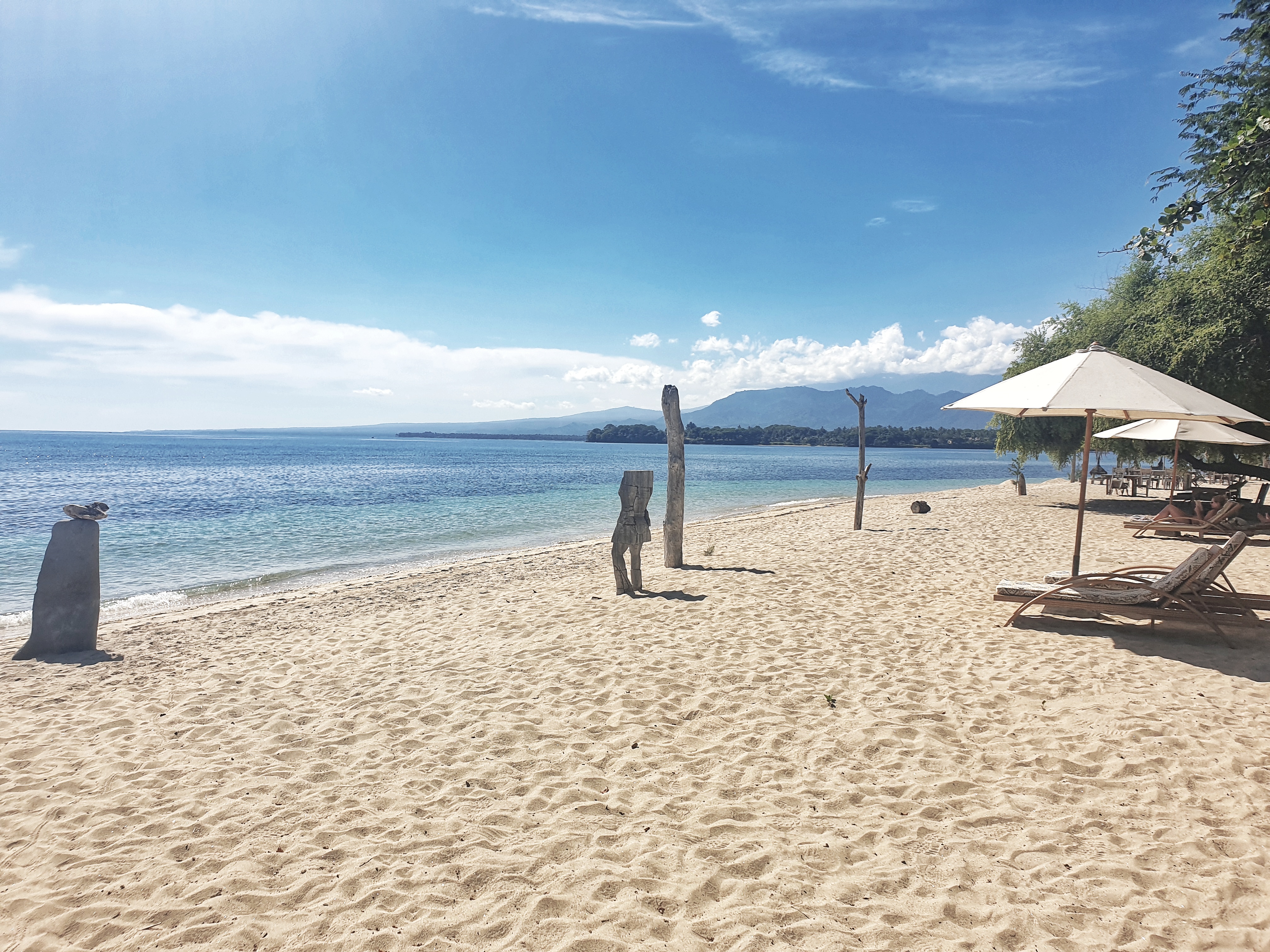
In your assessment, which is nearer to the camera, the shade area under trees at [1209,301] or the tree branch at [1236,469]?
the shade area under trees at [1209,301]

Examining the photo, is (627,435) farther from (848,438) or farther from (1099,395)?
(1099,395)

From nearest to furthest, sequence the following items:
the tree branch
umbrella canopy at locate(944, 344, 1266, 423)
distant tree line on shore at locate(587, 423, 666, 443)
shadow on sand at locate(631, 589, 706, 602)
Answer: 1. umbrella canopy at locate(944, 344, 1266, 423)
2. shadow on sand at locate(631, 589, 706, 602)
3. the tree branch
4. distant tree line on shore at locate(587, 423, 666, 443)

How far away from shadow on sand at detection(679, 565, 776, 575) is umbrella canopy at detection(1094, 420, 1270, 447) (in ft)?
31.0

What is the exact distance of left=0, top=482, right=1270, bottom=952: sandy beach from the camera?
2.73 m

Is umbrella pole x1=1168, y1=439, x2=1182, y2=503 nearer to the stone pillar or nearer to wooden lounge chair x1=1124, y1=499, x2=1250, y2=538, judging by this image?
wooden lounge chair x1=1124, y1=499, x2=1250, y2=538

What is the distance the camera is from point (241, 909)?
2.84 metres

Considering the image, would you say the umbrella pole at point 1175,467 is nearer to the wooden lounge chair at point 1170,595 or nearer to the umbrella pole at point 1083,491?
the umbrella pole at point 1083,491

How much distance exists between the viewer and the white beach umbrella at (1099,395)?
19.5 feet

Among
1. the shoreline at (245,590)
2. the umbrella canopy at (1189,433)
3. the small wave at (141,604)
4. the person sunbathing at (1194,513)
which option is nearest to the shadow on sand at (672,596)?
the shoreline at (245,590)

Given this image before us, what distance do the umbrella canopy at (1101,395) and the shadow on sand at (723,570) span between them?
13.7 feet

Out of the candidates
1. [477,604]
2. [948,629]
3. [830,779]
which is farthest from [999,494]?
[830,779]

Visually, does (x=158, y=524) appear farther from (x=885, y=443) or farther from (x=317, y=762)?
(x=885, y=443)

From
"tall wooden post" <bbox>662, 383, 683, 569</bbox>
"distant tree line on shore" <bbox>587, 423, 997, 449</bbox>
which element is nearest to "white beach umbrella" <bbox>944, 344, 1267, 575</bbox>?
"tall wooden post" <bbox>662, 383, 683, 569</bbox>

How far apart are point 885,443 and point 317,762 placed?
149627mm
